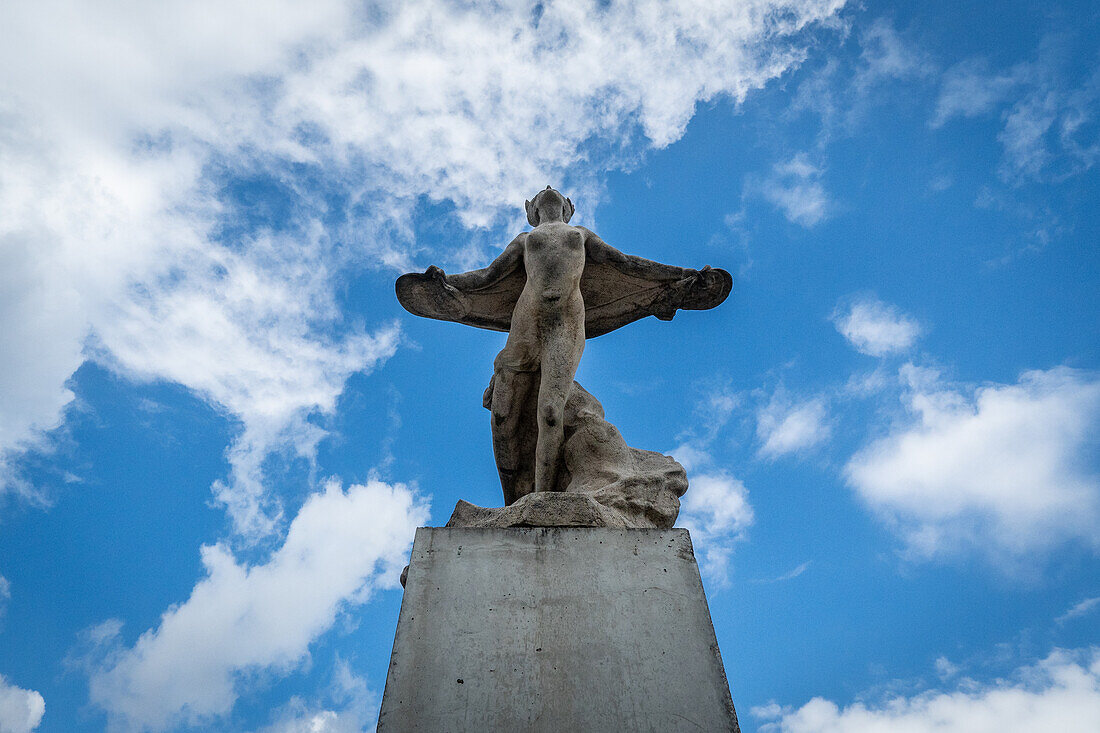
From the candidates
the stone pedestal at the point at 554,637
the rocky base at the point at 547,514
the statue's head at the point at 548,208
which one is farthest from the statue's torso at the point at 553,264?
the stone pedestal at the point at 554,637

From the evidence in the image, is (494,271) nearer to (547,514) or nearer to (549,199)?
(549,199)

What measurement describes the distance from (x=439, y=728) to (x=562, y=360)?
2.72 metres

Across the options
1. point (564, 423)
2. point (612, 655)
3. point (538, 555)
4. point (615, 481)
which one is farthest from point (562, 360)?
point (612, 655)

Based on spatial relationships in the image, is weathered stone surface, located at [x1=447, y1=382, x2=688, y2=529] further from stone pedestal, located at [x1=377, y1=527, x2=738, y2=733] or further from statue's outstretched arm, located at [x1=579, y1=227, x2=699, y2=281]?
statue's outstretched arm, located at [x1=579, y1=227, x2=699, y2=281]

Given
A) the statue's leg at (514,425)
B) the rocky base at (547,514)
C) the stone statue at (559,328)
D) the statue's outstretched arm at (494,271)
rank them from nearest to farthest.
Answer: the rocky base at (547,514) → the stone statue at (559,328) → the statue's leg at (514,425) → the statue's outstretched arm at (494,271)

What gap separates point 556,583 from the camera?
364cm

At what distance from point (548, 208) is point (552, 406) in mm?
1969

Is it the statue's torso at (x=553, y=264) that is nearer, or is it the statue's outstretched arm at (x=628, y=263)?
the statue's torso at (x=553, y=264)

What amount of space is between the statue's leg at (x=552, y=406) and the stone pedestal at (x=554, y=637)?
50.5 inches

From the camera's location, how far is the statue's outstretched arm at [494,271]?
5.84 meters

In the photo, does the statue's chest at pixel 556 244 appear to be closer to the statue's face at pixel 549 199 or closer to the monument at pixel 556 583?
the monument at pixel 556 583

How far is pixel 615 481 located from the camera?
4.82m

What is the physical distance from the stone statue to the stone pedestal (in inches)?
16.1

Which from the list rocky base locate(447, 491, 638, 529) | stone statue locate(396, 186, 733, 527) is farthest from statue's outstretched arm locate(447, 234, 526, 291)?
rocky base locate(447, 491, 638, 529)
